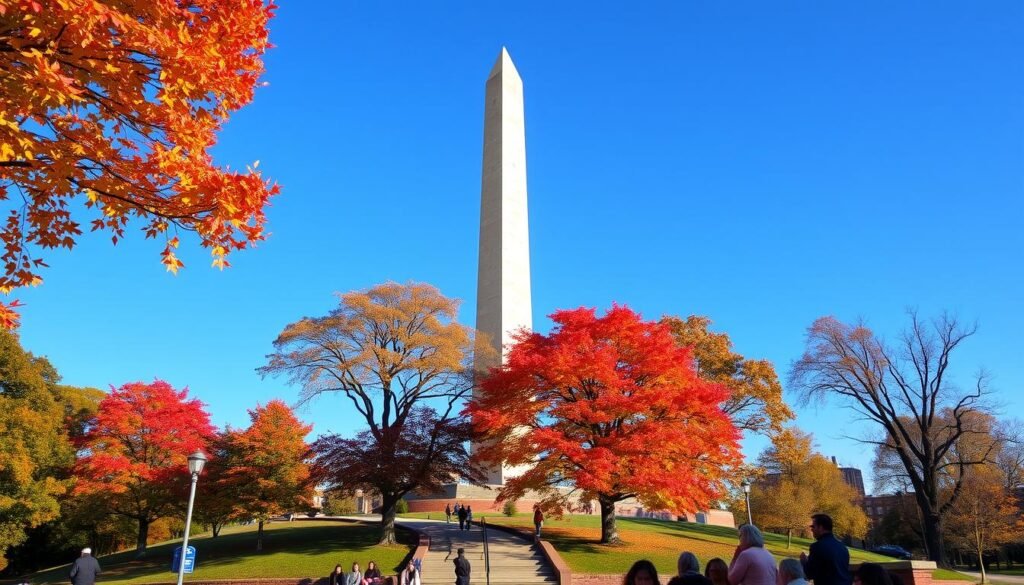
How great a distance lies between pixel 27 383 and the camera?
1371 inches

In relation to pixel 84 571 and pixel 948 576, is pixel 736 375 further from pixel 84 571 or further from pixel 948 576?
pixel 84 571

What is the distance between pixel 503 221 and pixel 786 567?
101 ft

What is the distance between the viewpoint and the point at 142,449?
98.8ft

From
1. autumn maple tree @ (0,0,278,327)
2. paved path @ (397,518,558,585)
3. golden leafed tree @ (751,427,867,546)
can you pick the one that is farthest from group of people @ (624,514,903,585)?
golden leafed tree @ (751,427,867,546)

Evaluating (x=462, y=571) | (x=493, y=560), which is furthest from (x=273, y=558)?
(x=462, y=571)

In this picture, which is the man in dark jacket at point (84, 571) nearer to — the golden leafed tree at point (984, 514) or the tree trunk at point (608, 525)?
the tree trunk at point (608, 525)

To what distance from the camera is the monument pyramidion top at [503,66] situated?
3888cm

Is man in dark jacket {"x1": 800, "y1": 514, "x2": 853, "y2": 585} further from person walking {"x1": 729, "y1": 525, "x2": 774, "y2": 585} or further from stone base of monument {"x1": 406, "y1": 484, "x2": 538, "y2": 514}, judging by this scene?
stone base of monument {"x1": 406, "y1": 484, "x2": 538, "y2": 514}

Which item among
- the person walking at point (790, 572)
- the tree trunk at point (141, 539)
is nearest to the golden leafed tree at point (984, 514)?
the person walking at point (790, 572)

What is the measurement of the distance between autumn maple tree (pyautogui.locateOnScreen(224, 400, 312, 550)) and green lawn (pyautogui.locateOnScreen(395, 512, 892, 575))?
8602mm

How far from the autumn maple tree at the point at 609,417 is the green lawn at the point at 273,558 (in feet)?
16.4

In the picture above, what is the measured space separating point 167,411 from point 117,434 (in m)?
2.21

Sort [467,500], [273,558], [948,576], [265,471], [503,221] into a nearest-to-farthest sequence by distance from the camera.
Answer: [273,558] < [265,471] < [948,576] < [503,221] < [467,500]

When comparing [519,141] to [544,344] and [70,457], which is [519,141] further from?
[70,457]
